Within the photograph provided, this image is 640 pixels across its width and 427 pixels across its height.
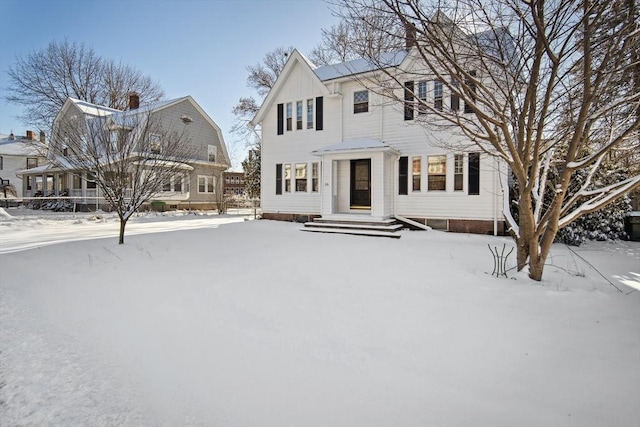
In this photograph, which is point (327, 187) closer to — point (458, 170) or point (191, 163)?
point (458, 170)

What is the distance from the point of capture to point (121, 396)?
261cm

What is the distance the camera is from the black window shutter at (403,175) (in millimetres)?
12531

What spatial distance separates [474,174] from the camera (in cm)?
1145

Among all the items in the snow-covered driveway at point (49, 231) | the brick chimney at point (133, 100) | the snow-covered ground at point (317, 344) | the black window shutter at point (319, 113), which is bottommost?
the snow-covered ground at point (317, 344)

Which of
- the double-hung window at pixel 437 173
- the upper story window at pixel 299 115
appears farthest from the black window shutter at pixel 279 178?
the double-hung window at pixel 437 173

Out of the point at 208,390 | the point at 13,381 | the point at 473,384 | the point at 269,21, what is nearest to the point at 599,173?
the point at 473,384

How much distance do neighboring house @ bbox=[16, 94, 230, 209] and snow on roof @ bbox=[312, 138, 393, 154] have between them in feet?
44.4

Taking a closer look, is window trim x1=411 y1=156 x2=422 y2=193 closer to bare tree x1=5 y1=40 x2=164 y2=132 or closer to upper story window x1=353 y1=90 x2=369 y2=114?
upper story window x1=353 y1=90 x2=369 y2=114

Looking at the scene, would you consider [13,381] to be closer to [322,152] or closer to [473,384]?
[473,384]

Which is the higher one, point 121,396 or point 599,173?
point 599,173

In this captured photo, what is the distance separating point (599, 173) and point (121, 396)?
38.6 feet

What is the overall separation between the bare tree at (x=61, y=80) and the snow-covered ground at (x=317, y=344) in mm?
28741

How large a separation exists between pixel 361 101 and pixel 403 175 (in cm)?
341

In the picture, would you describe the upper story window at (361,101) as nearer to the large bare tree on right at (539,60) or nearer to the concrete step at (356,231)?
the concrete step at (356,231)
